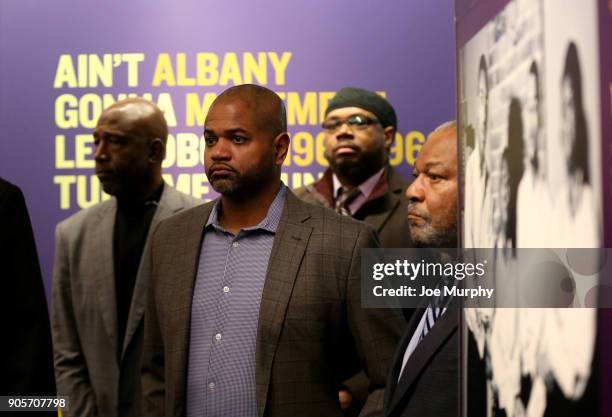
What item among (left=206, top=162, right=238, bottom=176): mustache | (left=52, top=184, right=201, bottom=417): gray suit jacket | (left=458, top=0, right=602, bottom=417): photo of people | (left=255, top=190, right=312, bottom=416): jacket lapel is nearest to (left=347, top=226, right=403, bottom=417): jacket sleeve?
(left=255, top=190, right=312, bottom=416): jacket lapel

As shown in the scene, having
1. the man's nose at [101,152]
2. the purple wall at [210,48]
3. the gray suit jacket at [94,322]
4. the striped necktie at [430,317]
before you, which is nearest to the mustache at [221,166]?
the striped necktie at [430,317]

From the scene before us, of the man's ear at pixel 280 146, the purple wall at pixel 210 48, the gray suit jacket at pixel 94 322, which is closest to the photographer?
the man's ear at pixel 280 146

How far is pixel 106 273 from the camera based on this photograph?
10.6 ft

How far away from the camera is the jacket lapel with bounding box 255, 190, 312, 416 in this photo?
2146 millimetres

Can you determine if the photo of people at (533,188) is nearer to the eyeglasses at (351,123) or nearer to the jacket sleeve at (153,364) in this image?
the jacket sleeve at (153,364)

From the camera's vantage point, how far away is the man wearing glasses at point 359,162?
353 centimetres

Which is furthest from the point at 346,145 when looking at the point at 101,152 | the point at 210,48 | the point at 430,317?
the point at 430,317

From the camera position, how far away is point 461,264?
1.20 metres

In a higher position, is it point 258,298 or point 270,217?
point 270,217

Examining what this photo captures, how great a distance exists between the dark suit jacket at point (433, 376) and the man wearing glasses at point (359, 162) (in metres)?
1.62

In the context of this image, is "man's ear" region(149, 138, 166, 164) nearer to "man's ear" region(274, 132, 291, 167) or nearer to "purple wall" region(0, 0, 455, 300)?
"purple wall" region(0, 0, 455, 300)

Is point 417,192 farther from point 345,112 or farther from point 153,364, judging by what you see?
point 345,112

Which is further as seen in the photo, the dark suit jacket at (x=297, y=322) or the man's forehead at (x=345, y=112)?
the man's forehead at (x=345, y=112)

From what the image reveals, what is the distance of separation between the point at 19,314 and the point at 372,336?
0.82 m
